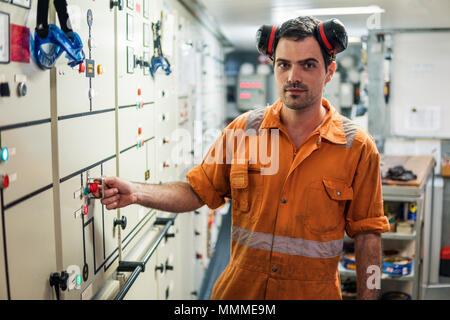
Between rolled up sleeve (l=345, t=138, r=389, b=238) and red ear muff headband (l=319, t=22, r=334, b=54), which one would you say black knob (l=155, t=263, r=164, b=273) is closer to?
rolled up sleeve (l=345, t=138, r=389, b=238)

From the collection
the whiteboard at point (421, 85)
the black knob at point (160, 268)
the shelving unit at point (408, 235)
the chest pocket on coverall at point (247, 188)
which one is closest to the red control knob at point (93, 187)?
the chest pocket on coverall at point (247, 188)

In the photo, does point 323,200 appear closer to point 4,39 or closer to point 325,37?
point 325,37

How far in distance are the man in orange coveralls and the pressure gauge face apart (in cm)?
86

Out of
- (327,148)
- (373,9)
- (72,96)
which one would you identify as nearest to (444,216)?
(373,9)

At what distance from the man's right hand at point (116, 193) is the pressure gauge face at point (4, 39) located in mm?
682

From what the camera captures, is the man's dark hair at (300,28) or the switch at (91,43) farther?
the man's dark hair at (300,28)

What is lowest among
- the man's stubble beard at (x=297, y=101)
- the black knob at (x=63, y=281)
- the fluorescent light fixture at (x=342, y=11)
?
the black knob at (x=63, y=281)

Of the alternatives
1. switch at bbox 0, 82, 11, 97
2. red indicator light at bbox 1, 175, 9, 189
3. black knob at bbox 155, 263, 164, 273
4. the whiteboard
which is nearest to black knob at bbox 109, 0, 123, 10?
switch at bbox 0, 82, 11, 97

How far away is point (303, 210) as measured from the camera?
1.94 meters

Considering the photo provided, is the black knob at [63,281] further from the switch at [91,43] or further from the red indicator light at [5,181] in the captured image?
the switch at [91,43]

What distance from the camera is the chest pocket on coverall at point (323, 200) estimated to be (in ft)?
6.34

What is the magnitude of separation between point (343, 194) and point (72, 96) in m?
1.16

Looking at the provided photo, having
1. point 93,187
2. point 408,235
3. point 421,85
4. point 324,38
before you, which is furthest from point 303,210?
point 421,85
